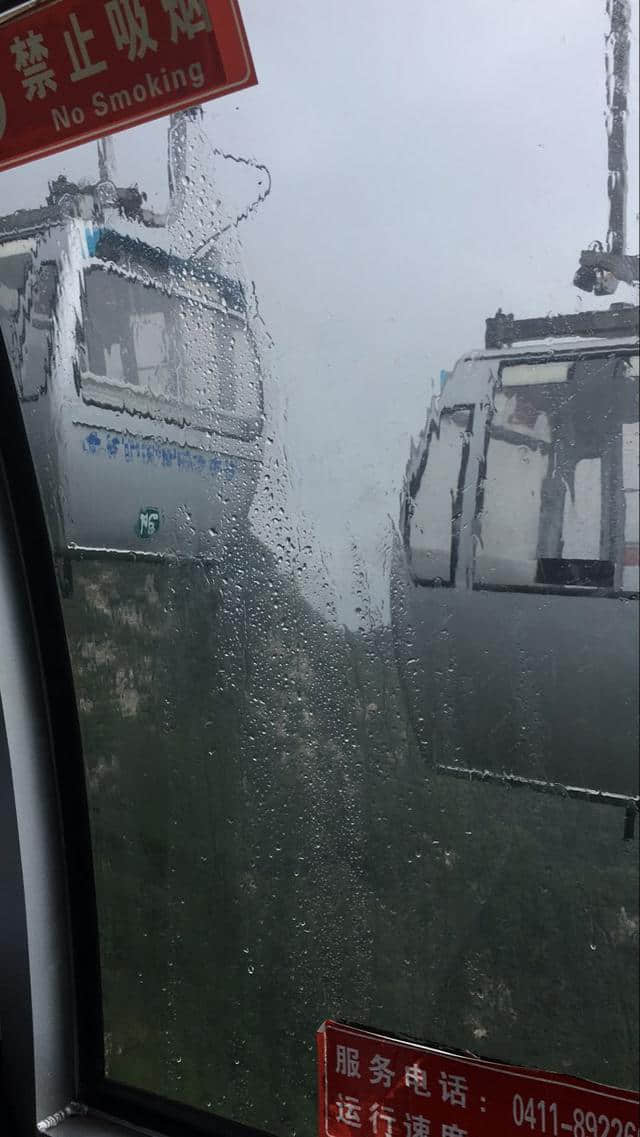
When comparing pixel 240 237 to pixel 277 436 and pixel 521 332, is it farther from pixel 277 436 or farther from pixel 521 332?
pixel 521 332

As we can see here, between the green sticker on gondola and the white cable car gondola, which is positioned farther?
the green sticker on gondola

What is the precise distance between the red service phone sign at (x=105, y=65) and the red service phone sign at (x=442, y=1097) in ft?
5.32

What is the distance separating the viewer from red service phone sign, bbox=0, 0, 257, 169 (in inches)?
63.2

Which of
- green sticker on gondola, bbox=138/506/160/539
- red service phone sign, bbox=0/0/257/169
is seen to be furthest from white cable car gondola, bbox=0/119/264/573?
red service phone sign, bbox=0/0/257/169

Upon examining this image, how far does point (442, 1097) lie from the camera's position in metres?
1.51

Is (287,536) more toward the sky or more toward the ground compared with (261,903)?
more toward the sky

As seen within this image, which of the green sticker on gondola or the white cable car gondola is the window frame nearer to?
the white cable car gondola

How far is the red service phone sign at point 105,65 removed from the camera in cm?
161

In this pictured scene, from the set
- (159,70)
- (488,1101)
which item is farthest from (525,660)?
(159,70)

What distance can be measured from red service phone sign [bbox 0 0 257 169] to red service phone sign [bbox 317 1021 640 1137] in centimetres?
162

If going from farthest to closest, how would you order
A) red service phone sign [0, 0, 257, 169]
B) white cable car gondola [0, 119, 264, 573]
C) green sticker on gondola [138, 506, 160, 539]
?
green sticker on gondola [138, 506, 160, 539] → white cable car gondola [0, 119, 264, 573] → red service phone sign [0, 0, 257, 169]

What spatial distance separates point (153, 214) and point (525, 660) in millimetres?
1025

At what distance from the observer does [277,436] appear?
1.66 m

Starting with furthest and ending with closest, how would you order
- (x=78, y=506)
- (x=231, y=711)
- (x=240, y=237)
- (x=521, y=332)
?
(x=78, y=506), (x=231, y=711), (x=240, y=237), (x=521, y=332)
